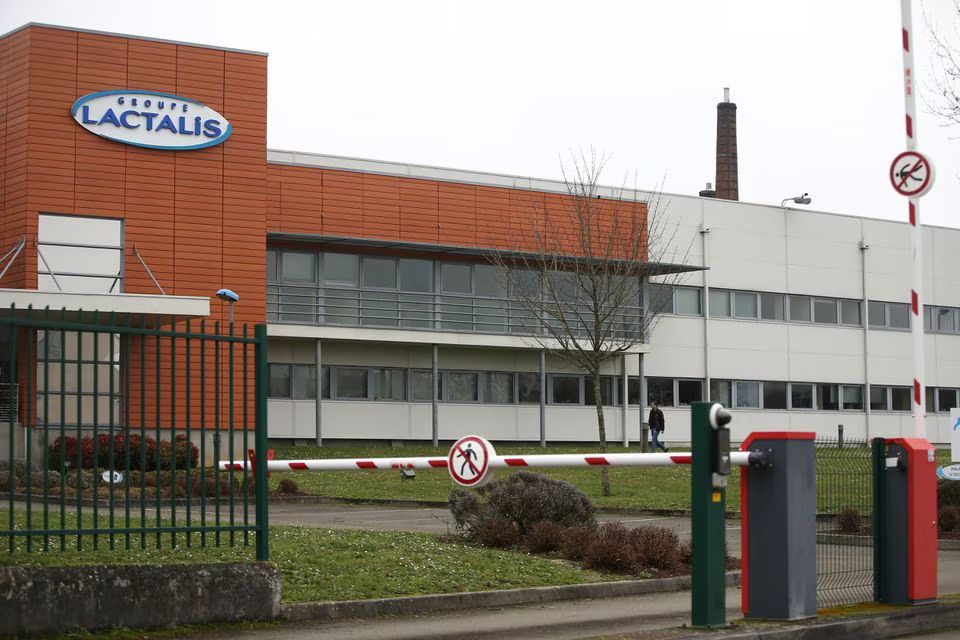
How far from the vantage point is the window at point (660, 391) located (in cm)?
4678

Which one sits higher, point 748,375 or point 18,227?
point 18,227

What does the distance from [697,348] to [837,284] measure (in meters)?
7.34

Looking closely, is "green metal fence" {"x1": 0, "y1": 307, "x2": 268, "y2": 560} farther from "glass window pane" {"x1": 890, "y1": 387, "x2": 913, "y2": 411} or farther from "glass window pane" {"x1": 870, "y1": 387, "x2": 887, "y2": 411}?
"glass window pane" {"x1": 890, "y1": 387, "x2": 913, "y2": 411}

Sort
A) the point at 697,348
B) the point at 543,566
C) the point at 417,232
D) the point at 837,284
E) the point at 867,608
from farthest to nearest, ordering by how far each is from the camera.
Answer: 1. the point at 837,284
2. the point at 697,348
3. the point at 417,232
4. the point at 543,566
5. the point at 867,608

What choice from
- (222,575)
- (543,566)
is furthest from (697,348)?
(222,575)

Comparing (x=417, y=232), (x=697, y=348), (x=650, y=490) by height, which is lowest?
(x=650, y=490)

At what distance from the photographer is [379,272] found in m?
42.1

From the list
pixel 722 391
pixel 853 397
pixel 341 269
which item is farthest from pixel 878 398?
pixel 341 269

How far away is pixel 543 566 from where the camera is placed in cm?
1320

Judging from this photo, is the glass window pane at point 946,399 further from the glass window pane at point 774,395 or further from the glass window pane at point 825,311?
the glass window pane at point 774,395

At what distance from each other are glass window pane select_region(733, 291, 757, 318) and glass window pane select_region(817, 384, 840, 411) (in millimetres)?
4288

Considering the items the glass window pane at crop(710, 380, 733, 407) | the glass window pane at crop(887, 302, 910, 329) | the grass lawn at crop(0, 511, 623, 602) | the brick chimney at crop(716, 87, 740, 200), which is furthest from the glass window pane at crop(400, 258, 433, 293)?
the grass lawn at crop(0, 511, 623, 602)

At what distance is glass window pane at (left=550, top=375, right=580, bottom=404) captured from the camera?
45438 mm

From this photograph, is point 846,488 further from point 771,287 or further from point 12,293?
point 771,287
